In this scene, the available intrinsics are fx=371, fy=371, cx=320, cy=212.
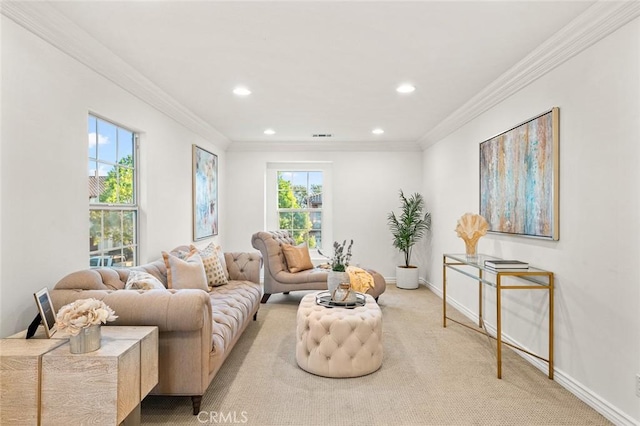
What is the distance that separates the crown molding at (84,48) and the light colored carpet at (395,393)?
239cm

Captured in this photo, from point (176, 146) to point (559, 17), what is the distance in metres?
3.79

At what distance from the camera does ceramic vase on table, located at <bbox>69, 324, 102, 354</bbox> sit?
1.71m

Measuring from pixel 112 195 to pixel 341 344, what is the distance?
2.30 metres

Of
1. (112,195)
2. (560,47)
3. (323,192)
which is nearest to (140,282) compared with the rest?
(112,195)

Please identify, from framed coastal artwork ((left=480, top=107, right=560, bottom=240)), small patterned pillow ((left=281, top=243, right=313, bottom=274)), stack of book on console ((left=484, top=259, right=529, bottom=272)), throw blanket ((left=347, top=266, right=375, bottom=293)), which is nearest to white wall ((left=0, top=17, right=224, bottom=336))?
throw blanket ((left=347, top=266, right=375, bottom=293))

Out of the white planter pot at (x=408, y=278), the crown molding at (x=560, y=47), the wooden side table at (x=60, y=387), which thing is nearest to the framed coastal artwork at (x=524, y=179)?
the crown molding at (x=560, y=47)

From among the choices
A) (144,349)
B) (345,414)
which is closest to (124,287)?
(144,349)

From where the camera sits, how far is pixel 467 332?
3.80 meters

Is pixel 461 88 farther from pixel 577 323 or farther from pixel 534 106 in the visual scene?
pixel 577 323

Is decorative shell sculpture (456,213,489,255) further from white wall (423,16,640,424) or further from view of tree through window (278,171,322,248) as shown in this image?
view of tree through window (278,171,322,248)

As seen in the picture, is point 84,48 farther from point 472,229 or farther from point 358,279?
point 472,229

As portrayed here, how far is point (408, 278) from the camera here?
5965 millimetres

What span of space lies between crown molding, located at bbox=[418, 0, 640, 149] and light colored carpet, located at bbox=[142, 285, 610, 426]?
233 centimetres

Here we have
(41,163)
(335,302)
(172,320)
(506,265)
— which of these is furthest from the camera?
(335,302)
